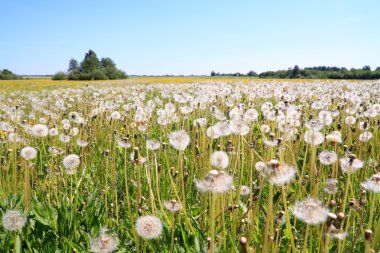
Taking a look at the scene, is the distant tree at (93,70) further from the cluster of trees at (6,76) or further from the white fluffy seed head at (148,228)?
the white fluffy seed head at (148,228)

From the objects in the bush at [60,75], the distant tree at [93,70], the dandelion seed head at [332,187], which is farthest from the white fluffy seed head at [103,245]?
the bush at [60,75]

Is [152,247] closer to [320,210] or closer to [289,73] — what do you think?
[320,210]

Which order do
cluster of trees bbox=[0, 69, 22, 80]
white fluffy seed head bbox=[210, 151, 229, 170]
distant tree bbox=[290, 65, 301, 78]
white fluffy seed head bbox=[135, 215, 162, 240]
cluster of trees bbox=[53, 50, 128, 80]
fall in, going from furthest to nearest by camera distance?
cluster of trees bbox=[0, 69, 22, 80], cluster of trees bbox=[53, 50, 128, 80], distant tree bbox=[290, 65, 301, 78], white fluffy seed head bbox=[210, 151, 229, 170], white fluffy seed head bbox=[135, 215, 162, 240]

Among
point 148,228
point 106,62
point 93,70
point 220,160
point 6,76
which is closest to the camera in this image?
point 148,228

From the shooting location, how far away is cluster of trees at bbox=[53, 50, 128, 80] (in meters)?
57.2

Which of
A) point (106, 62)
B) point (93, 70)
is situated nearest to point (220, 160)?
point (93, 70)

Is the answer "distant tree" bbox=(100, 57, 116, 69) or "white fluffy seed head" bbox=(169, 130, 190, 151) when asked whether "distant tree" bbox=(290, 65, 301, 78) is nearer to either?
"white fluffy seed head" bbox=(169, 130, 190, 151)

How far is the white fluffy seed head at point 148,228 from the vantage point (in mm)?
1410

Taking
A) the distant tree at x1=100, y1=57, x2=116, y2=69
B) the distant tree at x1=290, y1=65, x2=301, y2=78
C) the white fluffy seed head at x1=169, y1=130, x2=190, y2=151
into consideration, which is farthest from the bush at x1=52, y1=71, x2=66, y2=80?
the white fluffy seed head at x1=169, y1=130, x2=190, y2=151

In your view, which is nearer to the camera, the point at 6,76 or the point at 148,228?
the point at 148,228

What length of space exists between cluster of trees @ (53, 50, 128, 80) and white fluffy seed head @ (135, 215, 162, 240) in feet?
166

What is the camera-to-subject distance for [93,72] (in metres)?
59.2

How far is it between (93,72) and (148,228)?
60836 millimetres

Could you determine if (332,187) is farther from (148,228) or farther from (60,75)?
(60,75)
